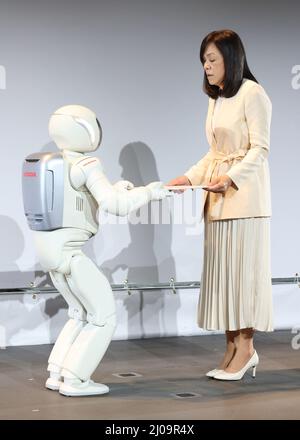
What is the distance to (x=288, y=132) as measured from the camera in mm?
5801

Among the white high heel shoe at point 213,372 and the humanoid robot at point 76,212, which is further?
the white high heel shoe at point 213,372

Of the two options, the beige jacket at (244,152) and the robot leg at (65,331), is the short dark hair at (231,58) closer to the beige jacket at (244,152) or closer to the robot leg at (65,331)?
the beige jacket at (244,152)

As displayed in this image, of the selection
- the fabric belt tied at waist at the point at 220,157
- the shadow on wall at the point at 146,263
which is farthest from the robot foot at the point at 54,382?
the shadow on wall at the point at 146,263

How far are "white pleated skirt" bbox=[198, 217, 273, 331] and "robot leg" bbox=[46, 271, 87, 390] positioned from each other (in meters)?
0.63

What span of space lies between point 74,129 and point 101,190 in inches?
11.1

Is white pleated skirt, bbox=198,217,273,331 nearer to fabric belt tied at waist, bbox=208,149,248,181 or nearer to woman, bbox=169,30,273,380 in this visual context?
woman, bbox=169,30,273,380

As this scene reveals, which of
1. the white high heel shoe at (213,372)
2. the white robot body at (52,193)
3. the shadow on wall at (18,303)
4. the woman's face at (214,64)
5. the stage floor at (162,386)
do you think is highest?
the woman's face at (214,64)

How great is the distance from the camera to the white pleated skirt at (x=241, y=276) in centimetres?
414

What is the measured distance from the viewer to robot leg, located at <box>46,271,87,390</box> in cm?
392

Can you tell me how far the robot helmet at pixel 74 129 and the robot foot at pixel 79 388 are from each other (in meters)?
0.95

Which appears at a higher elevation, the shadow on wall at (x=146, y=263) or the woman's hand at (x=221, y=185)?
the woman's hand at (x=221, y=185)

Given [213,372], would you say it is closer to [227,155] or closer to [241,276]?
[241,276]

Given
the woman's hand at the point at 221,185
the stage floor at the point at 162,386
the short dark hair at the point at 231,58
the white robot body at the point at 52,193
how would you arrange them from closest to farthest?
the stage floor at the point at 162,386
the white robot body at the point at 52,193
the woman's hand at the point at 221,185
the short dark hair at the point at 231,58
